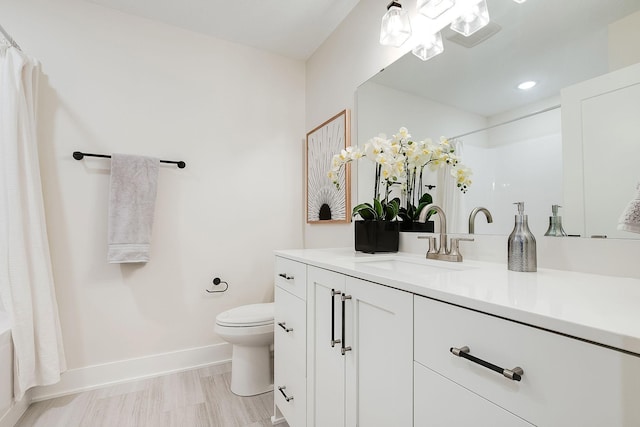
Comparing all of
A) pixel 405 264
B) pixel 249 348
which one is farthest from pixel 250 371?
pixel 405 264

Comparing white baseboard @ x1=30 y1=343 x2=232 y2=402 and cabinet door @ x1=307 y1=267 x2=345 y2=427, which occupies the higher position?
cabinet door @ x1=307 y1=267 x2=345 y2=427

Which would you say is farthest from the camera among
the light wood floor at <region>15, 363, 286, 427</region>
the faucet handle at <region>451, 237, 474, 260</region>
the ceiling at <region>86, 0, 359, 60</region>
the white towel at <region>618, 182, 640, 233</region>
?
the ceiling at <region>86, 0, 359, 60</region>

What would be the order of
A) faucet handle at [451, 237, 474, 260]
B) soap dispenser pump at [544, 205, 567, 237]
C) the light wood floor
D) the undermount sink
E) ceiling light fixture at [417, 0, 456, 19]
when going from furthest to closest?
the light wood floor
ceiling light fixture at [417, 0, 456, 19]
faucet handle at [451, 237, 474, 260]
the undermount sink
soap dispenser pump at [544, 205, 567, 237]

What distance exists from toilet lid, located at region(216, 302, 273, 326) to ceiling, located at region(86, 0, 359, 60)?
6.61 ft

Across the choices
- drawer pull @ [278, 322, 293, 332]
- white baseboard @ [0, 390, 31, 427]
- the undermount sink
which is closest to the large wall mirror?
the undermount sink

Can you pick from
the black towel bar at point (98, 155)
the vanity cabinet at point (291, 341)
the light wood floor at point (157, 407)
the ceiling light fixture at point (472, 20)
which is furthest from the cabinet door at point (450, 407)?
the black towel bar at point (98, 155)

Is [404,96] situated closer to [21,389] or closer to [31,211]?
[31,211]

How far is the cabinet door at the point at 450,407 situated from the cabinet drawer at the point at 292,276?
0.64 metres

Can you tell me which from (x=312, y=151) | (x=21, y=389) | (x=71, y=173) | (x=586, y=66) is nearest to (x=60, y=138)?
(x=71, y=173)

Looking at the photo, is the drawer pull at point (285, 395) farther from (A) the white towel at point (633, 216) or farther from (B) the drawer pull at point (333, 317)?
(A) the white towel at point (633, 216)

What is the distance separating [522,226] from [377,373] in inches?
25.3

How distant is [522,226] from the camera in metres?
0.95

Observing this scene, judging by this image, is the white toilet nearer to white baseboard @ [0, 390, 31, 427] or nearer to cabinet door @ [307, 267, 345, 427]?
cabinet door @ [307, 267, 345, 427]

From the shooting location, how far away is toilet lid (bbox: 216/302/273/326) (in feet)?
5.81
